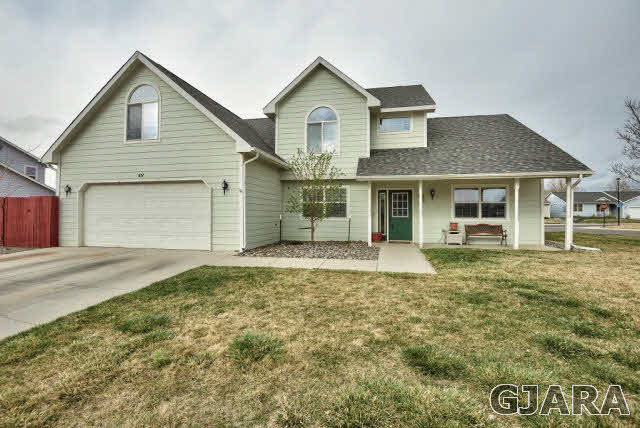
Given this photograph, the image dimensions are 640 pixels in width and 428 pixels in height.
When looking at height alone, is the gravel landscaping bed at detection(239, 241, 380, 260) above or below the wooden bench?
below

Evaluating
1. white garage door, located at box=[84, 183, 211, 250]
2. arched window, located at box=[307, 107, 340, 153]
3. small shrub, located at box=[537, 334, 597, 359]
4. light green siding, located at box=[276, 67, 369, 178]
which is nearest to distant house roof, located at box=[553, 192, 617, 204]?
light green siding, located at box=[276, 67, 369, 178]

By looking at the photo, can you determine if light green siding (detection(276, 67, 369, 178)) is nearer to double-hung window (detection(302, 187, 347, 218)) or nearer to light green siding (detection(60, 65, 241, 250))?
double-hung window (detection(302, 187, 347, 218))

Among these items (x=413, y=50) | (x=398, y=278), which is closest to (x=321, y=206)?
(x=398, y=278)

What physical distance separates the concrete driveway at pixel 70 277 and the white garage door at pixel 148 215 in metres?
0.62

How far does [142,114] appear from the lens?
999 cm

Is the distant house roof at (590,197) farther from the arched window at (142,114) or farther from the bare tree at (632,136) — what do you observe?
the arched window at (142,114)

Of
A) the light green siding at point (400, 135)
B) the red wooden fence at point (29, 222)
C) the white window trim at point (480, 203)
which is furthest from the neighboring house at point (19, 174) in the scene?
the white window trim at point (480, 203)

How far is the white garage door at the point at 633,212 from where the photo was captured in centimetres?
4731

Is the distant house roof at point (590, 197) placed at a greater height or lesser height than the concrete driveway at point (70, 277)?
greater

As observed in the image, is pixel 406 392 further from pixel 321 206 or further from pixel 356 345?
pixel 321 206

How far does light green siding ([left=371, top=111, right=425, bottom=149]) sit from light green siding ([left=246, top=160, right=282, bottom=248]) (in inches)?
189

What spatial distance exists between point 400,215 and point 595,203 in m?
64.2

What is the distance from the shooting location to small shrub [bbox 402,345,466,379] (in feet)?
8.00

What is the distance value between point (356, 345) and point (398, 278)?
3.16 metres
